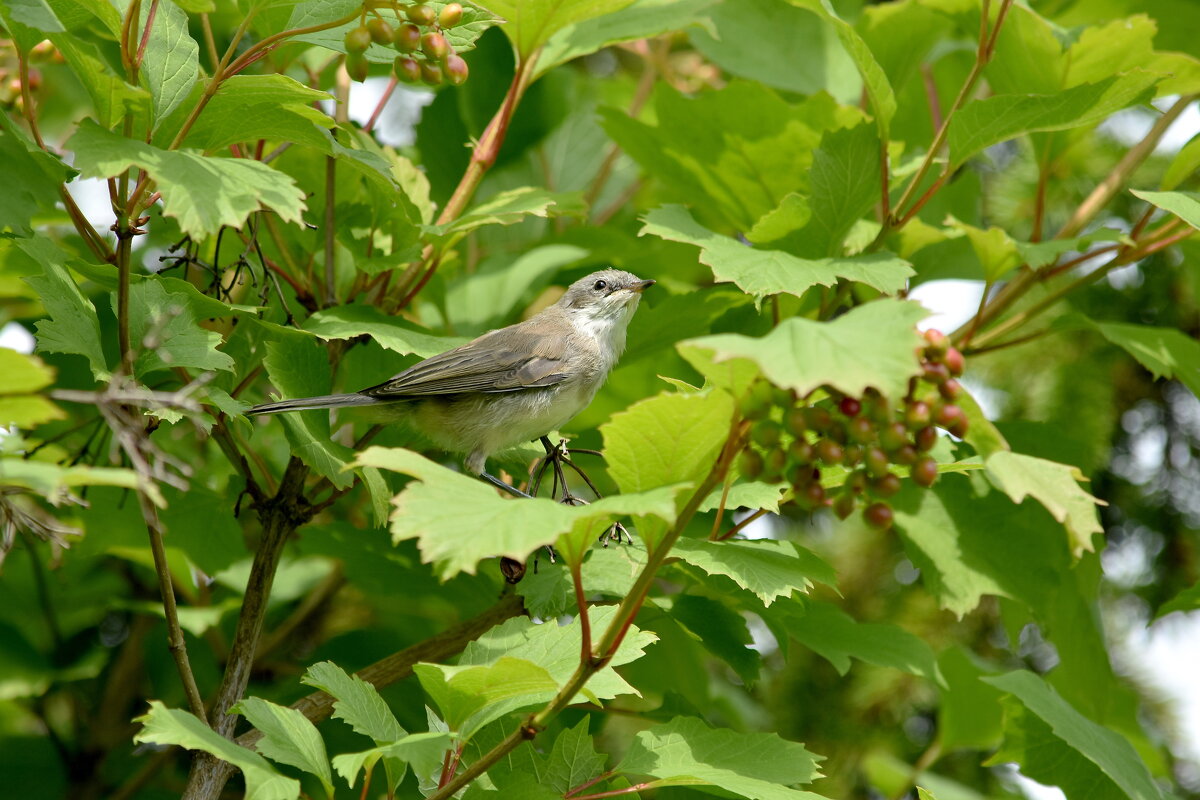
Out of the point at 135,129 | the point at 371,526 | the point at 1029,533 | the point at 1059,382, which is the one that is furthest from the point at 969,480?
the point at 135,129

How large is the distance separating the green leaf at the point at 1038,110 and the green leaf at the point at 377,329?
1.44 metres

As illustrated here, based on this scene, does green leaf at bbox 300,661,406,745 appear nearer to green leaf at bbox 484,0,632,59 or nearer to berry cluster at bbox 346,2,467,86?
berry cluster at bbox 346,2,467,86

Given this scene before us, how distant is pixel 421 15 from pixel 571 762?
168 cm

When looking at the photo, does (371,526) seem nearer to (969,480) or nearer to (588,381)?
(588,381)

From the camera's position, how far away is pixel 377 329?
274cm

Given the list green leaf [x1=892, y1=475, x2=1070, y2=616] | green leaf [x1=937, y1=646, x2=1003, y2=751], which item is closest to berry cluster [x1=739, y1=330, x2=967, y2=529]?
green leaf [x1=892, y1=475, x2=1070, y2=616]

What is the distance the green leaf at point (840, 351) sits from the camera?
5.08ft

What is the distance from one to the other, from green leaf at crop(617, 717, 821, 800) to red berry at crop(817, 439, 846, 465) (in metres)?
0.81

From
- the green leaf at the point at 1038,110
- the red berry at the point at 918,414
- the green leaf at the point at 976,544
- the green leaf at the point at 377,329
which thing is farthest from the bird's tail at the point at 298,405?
the green leaf at the point at 1038,110

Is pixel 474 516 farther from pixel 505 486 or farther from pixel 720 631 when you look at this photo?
pixel 505 486

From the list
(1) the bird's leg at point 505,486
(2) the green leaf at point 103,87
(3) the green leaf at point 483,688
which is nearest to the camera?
(3) the green leaf at point 483,688

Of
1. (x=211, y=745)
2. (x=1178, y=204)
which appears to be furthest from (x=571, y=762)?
(x=1178, y=204)

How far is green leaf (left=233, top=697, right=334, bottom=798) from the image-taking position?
2170mm

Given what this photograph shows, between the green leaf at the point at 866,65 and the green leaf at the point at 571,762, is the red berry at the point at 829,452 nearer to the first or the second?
the green leaf at the point at 571,762
